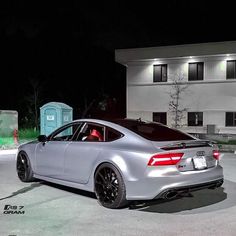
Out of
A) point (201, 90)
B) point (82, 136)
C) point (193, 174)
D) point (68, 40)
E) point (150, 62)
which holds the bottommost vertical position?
point (193, 174)

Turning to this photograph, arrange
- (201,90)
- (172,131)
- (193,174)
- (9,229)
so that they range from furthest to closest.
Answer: (201,90)
(172,131)
(193,174)
(9,229)

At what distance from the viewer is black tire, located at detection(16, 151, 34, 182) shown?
8117 mm

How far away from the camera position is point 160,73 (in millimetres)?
30391

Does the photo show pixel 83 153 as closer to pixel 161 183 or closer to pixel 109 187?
pixel 109 187

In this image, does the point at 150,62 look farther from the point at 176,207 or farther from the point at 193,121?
the point at 176,207

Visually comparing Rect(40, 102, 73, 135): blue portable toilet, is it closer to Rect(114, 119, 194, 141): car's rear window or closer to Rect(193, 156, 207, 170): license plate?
Rect(114, 119, 194, 141): car's rear window

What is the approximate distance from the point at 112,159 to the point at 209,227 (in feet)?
5.88

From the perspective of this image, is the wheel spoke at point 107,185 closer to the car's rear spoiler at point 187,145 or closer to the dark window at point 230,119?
the car's rear spoiler at point 187,145

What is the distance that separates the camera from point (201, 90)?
2916 centimetres

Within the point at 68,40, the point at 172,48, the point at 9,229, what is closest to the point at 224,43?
the point at 172,48

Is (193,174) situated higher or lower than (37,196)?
higher

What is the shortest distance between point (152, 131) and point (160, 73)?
952 inches

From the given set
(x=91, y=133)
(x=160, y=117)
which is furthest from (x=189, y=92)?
(x=91, y=133)

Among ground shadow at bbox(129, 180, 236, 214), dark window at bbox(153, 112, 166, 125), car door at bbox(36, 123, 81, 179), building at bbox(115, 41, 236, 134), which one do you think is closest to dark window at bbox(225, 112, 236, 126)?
building at bbox(115, 41, 236, 134)
